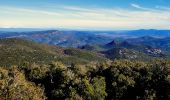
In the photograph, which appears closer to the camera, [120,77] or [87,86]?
[87,86]

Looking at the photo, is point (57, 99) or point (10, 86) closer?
point (10, 86)

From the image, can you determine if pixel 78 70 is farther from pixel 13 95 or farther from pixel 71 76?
pixel 13 95

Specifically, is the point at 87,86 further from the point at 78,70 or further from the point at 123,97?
A: the point at 78,70

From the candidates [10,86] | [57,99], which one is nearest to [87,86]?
[57,99]

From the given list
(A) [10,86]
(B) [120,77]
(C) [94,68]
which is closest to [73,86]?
(B) [120,77]

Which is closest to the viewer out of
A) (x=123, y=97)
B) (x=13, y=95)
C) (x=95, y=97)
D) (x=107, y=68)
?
(x=13, y=95)

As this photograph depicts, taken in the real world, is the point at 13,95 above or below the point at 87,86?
above

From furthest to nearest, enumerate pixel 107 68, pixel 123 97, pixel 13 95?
pixel 107 68, pixel 123 97, pixel 13 95

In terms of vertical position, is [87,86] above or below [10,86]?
below

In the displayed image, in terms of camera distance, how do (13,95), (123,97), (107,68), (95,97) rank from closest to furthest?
(13,95), (95,97), (123,97), (107,68)
